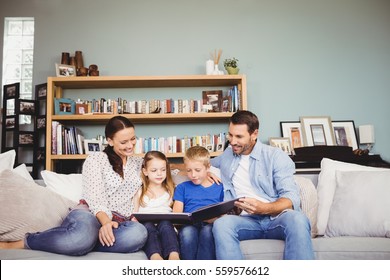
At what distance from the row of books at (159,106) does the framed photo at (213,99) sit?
11 mm

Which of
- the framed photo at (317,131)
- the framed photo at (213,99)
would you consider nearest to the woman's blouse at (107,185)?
the framed photo at (213,99)

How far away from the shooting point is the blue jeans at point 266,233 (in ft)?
4.92

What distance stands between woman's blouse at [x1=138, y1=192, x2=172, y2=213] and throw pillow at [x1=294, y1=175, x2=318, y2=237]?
688 millimetres

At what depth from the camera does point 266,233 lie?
5.74 feet

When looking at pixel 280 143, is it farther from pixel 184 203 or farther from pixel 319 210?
pixel 184 203

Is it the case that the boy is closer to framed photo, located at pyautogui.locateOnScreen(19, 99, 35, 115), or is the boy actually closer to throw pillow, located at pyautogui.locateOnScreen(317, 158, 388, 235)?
throw pillow, located at pyautogui.locateOnScreen(317, 158, 388, 235)

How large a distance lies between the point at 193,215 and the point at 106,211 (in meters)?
0.43

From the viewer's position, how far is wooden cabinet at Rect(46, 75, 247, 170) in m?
3.63

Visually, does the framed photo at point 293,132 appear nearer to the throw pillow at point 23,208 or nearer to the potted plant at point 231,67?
the potted plant at point 231,67

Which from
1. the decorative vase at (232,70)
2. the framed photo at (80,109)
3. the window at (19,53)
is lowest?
the framed photo at (80,109)

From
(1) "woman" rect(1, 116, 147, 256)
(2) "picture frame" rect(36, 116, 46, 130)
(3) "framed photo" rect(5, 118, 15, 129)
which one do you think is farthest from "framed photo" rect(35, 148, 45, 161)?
(1) "woman" rect(1, 116, 147, 256)

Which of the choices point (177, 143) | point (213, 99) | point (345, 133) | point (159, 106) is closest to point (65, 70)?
point (159, 106)
